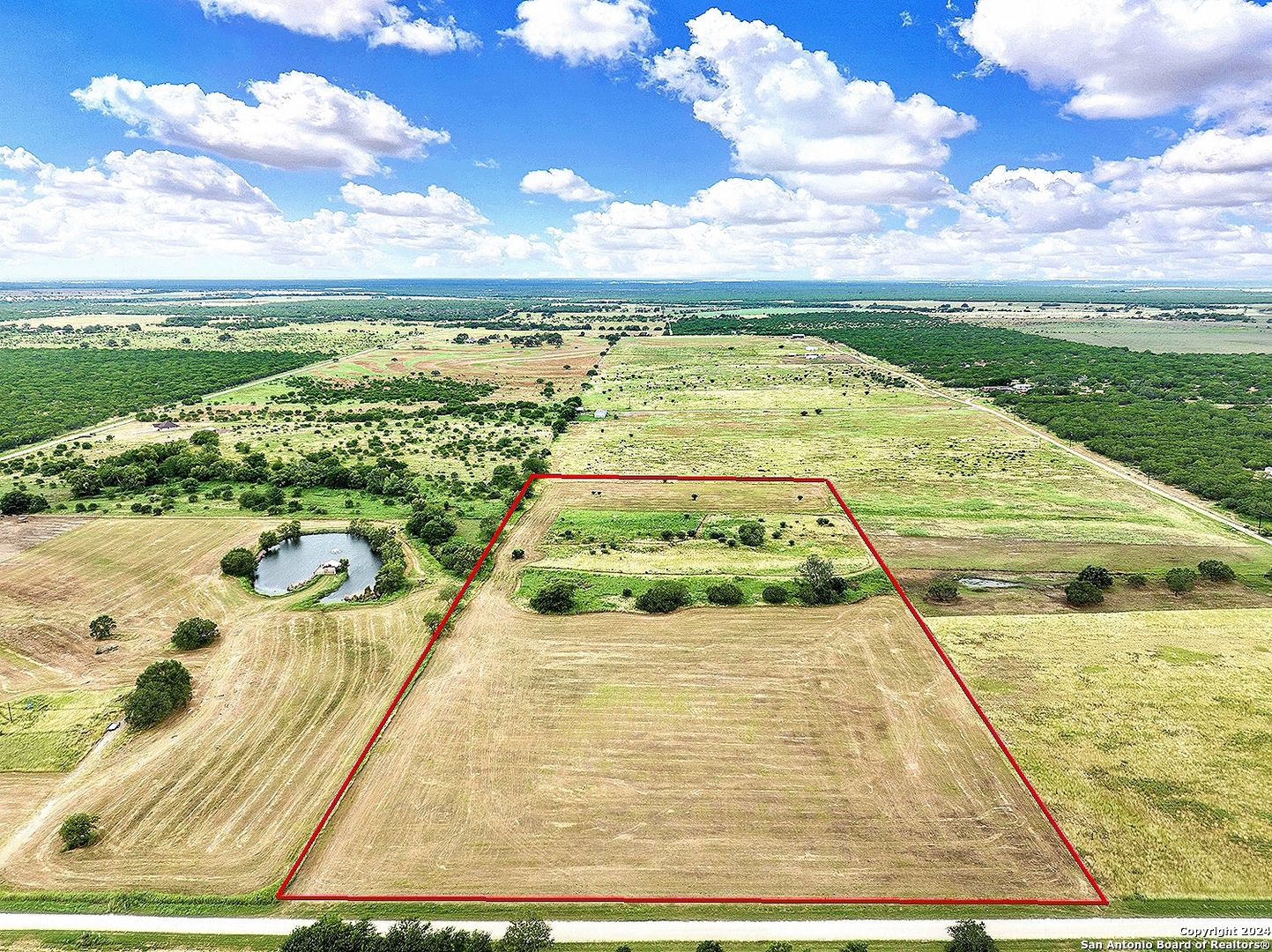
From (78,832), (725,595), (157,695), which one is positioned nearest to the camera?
(78,832)

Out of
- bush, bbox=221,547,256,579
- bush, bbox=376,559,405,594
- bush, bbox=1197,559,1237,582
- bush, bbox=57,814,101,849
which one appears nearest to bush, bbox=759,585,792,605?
bush, bbox=376,559,405,594

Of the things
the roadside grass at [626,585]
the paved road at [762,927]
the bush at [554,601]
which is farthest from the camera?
the roadside grass at [626,585]

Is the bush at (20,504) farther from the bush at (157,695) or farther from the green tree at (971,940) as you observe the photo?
the green tree at (971,940)

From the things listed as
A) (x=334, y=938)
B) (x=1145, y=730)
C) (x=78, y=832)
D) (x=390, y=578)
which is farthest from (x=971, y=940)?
(x=390, y=578)

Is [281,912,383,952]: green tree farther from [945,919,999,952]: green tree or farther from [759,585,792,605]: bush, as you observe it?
[759,585,792,605]: bush

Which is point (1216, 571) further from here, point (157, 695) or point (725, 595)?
point (157, 695)

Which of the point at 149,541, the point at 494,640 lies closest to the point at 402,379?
the point at 149,541


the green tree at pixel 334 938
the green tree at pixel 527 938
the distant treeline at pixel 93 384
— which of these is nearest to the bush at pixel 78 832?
the green tree at pixel 334 938
